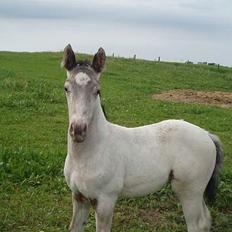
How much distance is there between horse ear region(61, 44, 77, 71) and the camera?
4453 mm

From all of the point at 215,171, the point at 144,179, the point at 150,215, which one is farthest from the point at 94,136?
the point at 150,215

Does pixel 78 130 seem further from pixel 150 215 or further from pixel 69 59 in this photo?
pixel 150 215

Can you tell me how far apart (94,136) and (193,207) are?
1.37 metres

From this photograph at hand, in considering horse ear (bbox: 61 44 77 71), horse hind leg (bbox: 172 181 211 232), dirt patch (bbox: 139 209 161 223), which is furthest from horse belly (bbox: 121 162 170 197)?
dirt patch (bbox: 139 209 161 223)

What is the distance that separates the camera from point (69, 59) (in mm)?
4488

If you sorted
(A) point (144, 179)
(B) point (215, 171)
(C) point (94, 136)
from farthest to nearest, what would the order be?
(B) point (215, 171) → (A) point (144, 179) → (C) point (94, 136)

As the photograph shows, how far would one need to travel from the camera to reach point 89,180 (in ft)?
14.7

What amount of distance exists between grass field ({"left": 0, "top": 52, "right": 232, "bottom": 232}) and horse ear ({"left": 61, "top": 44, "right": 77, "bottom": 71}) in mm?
2187

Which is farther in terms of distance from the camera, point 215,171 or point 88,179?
point 215,171

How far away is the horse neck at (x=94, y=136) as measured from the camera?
4582mm

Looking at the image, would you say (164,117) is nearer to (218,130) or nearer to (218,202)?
(218,130)

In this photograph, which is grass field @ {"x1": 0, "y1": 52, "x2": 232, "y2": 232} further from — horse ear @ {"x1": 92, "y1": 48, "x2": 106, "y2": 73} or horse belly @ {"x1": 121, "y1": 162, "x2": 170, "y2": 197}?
horse ear @ {"x1": 92, "y1": 48, "x2": 106, "y2": 73}

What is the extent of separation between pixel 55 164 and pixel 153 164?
3016 millimetres

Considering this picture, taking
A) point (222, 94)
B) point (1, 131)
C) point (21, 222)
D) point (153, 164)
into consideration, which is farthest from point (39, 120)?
point (222, 94)
